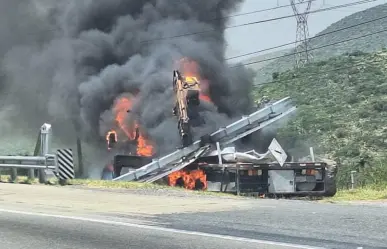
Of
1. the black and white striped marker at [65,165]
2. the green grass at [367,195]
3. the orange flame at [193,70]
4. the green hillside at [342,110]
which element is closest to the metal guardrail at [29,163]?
the black and white striped marker at [65,165]

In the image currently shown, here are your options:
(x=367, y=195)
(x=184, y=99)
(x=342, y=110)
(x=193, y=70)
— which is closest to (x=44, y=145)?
(x=184, y=99)

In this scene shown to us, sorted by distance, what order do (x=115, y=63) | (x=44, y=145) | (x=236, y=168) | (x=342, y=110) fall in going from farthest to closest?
1. (x=342, y=110)
2. (x=115, y=63)
3. (x=236, y=168)
4. (x=44, y=145)

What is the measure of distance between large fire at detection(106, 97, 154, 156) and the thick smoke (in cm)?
32

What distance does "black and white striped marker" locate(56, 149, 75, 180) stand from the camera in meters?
15.2

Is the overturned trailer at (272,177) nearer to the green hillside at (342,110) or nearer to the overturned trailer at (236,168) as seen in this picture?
the overturned trailer at (236,168)

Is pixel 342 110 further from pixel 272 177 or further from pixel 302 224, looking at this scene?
pixel 302 224

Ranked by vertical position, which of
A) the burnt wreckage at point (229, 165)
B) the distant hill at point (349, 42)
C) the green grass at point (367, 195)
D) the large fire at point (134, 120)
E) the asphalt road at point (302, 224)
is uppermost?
the distant hill at point (349, 42)

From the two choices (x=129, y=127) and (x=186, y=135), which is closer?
(x=186, y=135)

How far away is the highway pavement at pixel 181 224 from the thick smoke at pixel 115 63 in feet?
36.9

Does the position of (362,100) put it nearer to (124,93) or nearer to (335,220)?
(124,93)

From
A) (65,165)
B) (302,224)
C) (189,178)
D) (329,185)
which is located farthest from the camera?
(189,178)

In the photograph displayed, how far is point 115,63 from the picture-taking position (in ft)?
90.3

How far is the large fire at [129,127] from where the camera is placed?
22609mm

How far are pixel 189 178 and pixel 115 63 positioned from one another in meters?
10.8
